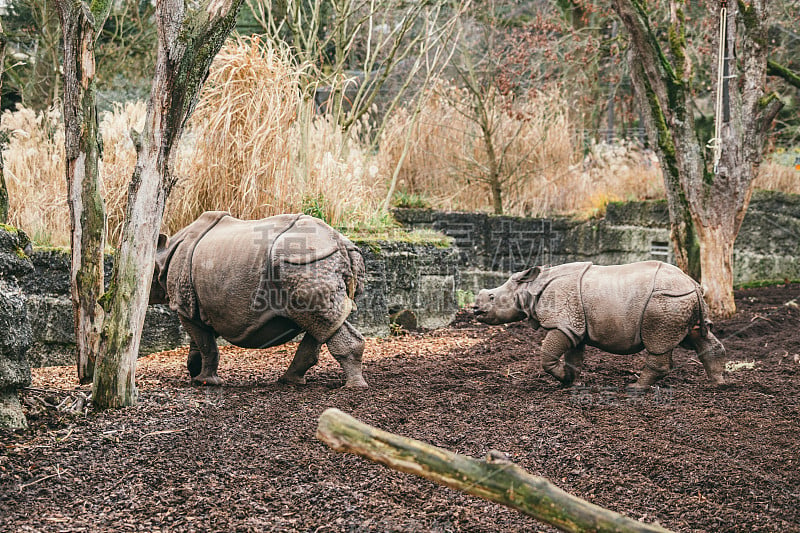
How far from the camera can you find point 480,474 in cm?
242

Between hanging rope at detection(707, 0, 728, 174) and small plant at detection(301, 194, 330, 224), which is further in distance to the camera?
small plant at detection(301, 194, 330, 224)

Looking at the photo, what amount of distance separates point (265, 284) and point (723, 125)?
18.1 feet

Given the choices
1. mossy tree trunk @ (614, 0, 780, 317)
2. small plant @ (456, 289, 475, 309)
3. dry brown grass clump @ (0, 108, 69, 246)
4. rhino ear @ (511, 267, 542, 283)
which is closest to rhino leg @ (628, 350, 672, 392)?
rhino ear @ (511, 267, 542, 283)

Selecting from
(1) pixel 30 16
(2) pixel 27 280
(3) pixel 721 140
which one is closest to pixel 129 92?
(1) pixel 30 16

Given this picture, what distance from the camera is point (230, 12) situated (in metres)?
4.14

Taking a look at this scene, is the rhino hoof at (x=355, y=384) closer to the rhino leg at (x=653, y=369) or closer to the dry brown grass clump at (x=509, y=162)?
the rhino leg at (x=653, y=369)

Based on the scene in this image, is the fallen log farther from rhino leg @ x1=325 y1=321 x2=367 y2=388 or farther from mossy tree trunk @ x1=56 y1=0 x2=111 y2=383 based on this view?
mossy tree trunk @ x1=56 y1=0 x2=111 y2=383

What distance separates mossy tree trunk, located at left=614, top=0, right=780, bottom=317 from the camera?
7910 mm

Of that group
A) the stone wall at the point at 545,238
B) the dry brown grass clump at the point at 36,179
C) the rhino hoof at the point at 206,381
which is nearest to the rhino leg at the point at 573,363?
the rhino hoof at the point at 206,381

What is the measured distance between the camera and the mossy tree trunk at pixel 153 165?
4098mm

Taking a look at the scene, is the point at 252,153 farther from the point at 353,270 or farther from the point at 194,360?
the point at 353,270

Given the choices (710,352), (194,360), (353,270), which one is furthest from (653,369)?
(194,360)

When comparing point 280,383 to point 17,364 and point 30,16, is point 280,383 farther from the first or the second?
point 30,16

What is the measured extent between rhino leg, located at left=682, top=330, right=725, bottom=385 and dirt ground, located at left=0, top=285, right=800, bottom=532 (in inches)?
5.2
